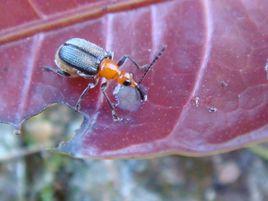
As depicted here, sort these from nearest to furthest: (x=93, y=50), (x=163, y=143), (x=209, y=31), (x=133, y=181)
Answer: (x=163, y=143) → (x=209, y=31) → (x=93, y=50) → (x=133, y=181)

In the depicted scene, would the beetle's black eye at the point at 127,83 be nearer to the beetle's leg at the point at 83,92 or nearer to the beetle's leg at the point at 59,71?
the beetle's leg at the point at 83,92

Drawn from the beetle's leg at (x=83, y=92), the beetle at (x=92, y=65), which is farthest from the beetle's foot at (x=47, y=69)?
the beetle's leg at (x=83, y=92)

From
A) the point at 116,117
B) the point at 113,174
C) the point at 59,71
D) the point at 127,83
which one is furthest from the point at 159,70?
the point at 113,174

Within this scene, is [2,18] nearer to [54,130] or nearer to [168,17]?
[168,17]

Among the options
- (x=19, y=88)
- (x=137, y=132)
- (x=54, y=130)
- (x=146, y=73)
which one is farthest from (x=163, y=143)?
(x=54, y=130)

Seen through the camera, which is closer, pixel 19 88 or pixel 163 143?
pixel 163 143

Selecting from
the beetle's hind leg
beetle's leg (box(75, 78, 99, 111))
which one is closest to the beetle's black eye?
beetle's leg (box(75, 78, 99, 111))

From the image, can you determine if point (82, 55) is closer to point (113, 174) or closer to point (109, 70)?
point (109, 70)
